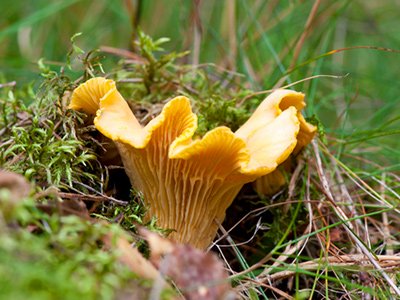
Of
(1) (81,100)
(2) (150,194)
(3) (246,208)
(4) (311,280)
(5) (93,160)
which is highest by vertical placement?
(1) (81,100)

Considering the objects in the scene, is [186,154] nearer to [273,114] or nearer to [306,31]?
[273,114]

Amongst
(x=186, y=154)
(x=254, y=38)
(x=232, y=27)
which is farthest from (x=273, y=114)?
(x=232, y=27)

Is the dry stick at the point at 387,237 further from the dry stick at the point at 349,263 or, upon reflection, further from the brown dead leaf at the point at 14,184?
the brown dead leaf at the point at 14,184

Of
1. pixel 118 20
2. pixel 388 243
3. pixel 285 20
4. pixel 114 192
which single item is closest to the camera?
pixel 114 192

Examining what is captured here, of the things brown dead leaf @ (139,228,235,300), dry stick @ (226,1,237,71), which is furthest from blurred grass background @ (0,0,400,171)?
brown dead leaf @ (139,228,235,300)

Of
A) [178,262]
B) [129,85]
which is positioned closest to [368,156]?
[129,85]

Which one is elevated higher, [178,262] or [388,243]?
[178,262]

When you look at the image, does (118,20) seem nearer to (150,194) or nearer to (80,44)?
(80,44)

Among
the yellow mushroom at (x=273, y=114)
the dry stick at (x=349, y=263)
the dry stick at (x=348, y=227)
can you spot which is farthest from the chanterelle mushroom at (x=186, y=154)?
the dry stick at (x=348, y=227)
